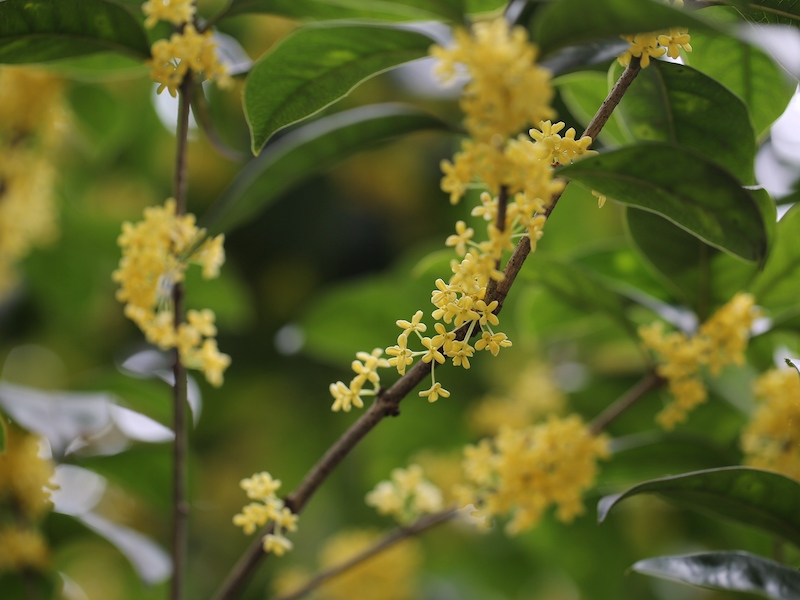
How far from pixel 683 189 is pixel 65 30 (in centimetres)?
65

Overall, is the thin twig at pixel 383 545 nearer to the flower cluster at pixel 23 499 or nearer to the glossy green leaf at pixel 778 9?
the flower cluster at pixel 23 499

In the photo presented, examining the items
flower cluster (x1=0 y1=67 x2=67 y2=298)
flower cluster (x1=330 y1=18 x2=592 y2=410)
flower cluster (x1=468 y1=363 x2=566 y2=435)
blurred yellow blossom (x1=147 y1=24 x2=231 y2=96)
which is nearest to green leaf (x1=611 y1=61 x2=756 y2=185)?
flower cluster (x1=330 y1=18 x2=592 y2=410)

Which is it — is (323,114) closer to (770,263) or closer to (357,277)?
(770,263)

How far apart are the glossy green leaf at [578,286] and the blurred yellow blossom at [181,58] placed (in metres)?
0.45

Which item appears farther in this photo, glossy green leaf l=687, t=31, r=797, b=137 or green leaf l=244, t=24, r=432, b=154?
glossy green leaf l=687, t=31, r=797, b=137

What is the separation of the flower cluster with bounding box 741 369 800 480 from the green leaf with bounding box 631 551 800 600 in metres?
0.19

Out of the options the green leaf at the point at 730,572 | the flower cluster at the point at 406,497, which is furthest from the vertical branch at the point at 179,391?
the green leaf at the point at 730,572

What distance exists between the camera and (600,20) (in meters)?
0.64

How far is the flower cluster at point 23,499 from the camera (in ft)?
3.58

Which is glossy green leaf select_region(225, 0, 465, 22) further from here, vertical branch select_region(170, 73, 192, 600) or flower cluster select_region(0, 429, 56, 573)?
flower cluster select_region(0, 429, 56, 573)

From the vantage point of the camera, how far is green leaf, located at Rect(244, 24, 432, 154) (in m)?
0.76

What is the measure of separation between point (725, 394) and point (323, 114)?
0.78m

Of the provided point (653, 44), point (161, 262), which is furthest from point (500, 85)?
point (161, 262)

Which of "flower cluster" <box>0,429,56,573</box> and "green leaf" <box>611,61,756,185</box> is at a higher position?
"green leaf" <box>611,61,756,185</box>
